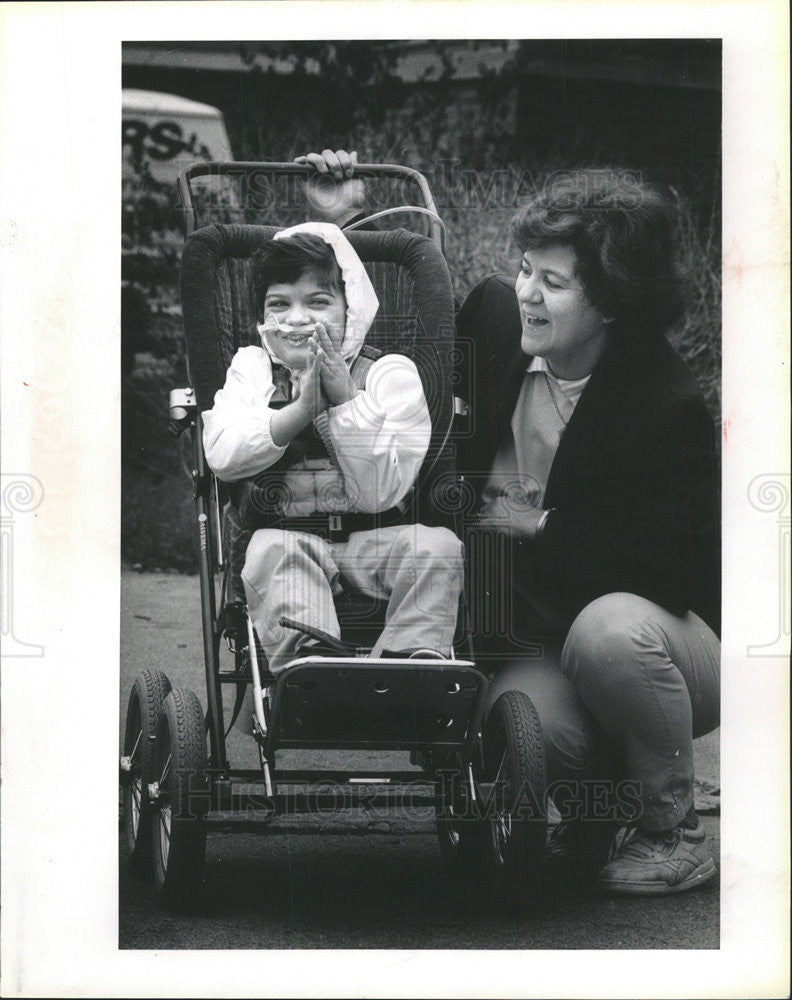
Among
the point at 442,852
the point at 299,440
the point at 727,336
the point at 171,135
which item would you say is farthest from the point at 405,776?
the point at 171,135

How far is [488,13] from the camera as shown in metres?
4.39

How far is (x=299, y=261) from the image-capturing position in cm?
436

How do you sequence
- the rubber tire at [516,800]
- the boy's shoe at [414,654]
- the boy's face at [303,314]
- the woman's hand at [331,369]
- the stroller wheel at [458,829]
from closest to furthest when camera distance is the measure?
the rubber tire at [516,800], the boy's shoe at [414,654], the woman's hand at [331,369], the boy's face at [303,314], the stroller wheel at [458,829]

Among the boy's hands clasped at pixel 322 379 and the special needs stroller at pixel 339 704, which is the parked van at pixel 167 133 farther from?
the boy's hands clasped at pixel 322 379

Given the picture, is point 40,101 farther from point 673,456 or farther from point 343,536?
point 673,456

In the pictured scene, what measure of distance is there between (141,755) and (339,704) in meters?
0.76

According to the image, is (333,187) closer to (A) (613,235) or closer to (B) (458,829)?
(A) (613,235)

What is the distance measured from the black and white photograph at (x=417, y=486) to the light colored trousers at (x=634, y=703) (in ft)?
0.03

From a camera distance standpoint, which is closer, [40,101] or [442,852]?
[40,101]

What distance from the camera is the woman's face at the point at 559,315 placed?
4.65 metres

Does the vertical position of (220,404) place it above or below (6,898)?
above

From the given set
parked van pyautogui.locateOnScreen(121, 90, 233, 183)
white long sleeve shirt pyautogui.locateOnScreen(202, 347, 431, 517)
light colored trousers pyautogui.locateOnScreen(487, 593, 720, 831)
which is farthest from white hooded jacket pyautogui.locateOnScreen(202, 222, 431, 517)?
light colored trousers pyautogui.locateOnScreen(487, 593, 720, 831)

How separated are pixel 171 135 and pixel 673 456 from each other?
5.50 feet

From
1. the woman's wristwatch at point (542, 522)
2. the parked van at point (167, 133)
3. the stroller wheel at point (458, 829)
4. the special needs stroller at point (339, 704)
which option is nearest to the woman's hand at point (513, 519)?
the woman's wristwatch at point (542, 522)
